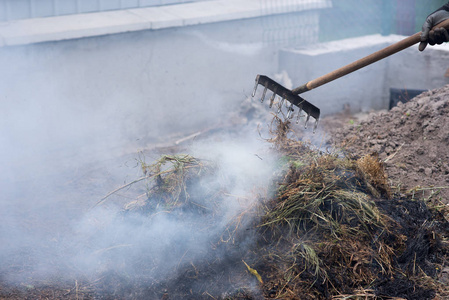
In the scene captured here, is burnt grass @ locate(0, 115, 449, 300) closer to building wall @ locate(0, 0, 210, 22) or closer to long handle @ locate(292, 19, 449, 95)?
long handle @ locate(292, 19, 449, 95)

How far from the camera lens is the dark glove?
371 centimetres

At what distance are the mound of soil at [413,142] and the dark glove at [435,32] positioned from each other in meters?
1.41

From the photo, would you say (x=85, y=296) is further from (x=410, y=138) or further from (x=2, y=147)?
(x=410, y=138)

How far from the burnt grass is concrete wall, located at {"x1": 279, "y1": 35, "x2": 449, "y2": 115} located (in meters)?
4.72

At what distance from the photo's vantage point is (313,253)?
3.40m

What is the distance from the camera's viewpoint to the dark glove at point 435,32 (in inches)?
146

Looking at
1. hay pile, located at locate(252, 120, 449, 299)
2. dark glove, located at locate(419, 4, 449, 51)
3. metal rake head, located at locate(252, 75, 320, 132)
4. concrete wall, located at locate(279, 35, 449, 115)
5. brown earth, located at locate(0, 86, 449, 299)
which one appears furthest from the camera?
concrete wall, located at locate(279, 35, 449, 115)

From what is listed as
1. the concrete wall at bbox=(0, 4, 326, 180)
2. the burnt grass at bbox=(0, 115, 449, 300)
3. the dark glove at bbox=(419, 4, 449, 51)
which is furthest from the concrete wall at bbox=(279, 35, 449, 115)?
the burnt grass at bbox=(0, 115, 449, 300)

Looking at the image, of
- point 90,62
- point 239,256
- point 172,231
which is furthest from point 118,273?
point 90,62

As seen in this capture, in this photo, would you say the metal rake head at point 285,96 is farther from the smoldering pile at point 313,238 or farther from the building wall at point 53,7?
the building wall at point 53,7

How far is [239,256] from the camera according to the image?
3.70 metres

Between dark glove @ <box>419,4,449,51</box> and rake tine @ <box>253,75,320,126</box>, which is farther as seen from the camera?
rake tine @ <box>253,75,320,126</box>

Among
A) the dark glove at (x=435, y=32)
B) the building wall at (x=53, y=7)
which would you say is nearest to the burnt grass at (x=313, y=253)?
the dark glove at (x=435, y=32)

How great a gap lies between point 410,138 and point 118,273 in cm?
391
